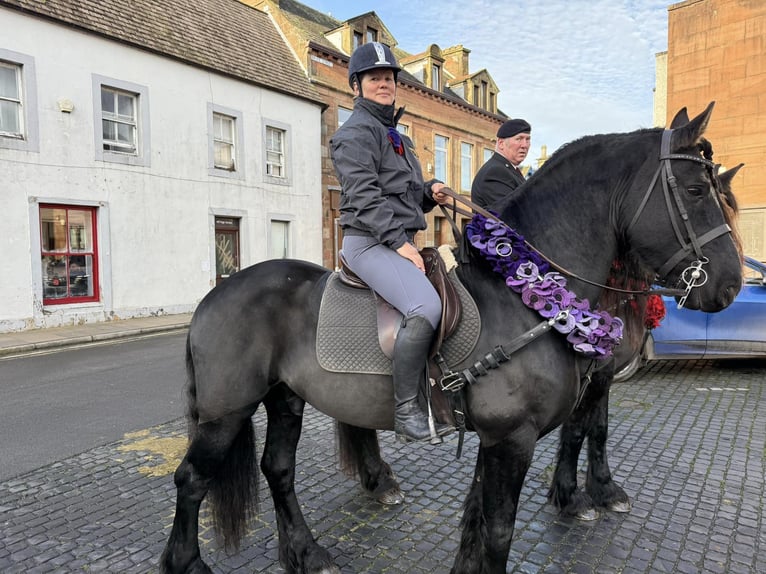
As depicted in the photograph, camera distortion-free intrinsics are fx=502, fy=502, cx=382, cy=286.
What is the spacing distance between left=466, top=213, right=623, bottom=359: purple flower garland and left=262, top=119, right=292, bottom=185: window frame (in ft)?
48.6

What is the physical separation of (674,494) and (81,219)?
13126mm

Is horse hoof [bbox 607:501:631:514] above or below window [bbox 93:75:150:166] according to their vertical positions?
below

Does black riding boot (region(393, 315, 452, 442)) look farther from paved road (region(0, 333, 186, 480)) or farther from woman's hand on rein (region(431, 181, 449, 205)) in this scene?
paved road (region(0, 333, 186, 480))

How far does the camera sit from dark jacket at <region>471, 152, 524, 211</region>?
3.62 meters

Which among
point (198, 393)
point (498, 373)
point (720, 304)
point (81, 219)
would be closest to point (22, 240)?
point (81, 219)

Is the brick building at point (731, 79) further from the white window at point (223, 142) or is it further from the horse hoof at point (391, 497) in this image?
the horse hoof at point (391, 497)

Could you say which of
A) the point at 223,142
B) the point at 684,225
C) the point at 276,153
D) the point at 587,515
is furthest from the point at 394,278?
the point at 276,153

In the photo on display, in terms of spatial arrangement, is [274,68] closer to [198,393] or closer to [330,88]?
[330,88]

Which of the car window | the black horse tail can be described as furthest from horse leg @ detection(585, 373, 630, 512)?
the car window

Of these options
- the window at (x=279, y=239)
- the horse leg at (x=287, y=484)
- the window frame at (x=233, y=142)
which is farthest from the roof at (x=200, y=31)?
the horse leg at (x=287, y=484)

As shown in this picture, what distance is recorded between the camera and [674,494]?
143 inches

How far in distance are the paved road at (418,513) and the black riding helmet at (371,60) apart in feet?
8.71

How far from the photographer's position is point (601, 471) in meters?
3.52

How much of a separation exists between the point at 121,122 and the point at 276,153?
502cm
